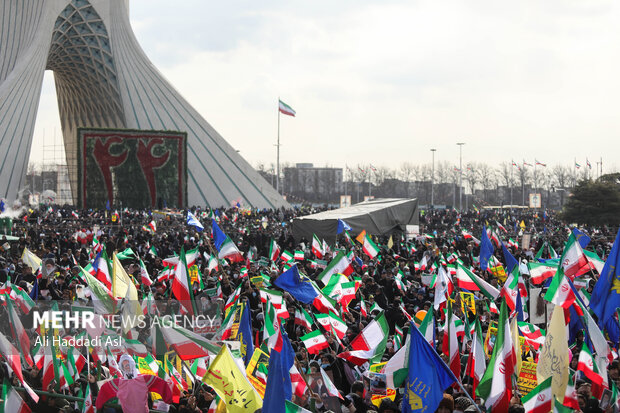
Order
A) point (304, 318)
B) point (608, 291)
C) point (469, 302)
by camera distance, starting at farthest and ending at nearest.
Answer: point (469, 302) < point (304, 318) < point (608, 291)

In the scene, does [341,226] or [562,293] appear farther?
[341,226]

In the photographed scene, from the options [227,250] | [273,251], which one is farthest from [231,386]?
[273,251]

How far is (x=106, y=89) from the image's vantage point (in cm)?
4459

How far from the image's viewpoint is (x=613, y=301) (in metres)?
7.23

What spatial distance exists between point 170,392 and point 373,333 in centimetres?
218

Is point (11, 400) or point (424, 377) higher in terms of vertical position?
point (424, 377)

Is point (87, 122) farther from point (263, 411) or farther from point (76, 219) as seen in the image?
point (263, 411)

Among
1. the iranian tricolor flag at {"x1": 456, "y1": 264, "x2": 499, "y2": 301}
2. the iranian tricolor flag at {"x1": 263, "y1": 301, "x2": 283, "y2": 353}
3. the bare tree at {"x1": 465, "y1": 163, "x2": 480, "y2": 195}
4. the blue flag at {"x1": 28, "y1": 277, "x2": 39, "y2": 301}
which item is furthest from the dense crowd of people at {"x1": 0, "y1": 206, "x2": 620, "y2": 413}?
the bare tree at {"x1": 465, "y1": 163, "x2": 480, "y2": 195}

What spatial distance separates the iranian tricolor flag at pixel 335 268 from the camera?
34.0 ft

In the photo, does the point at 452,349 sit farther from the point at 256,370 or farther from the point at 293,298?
the point at 293,298

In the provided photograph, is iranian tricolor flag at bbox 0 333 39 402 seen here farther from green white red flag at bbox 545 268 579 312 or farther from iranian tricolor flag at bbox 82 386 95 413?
green white red flag at bbox 545 268 579 312

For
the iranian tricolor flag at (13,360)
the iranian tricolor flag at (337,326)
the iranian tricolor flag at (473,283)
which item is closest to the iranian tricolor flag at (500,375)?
the iranian tricolor flag at (337,326)

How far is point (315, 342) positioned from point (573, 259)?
388 centimetres

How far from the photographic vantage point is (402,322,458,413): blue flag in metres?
5.19
